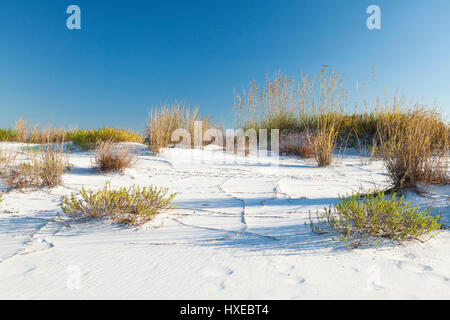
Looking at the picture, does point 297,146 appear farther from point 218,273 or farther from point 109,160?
point 218,273

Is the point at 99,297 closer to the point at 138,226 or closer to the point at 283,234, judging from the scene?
the point at 138,226

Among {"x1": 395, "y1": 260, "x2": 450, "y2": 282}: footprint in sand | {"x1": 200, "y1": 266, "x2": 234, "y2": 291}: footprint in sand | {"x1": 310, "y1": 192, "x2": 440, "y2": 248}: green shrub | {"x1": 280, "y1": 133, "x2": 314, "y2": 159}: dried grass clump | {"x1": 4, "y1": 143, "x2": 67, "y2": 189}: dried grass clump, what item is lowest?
{"x1": 395, "y1": 260, "x2": 450, "y2": 282}: footprint in sand

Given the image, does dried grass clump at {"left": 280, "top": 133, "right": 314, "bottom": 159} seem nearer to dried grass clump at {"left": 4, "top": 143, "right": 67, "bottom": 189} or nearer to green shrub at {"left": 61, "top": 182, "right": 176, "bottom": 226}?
green shrub at {"left": 61, "top": 182, "right": 176, "bottom": 226}

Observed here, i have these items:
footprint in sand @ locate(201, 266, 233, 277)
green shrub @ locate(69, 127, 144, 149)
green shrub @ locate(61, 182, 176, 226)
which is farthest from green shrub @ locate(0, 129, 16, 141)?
footprint in sand @ locate(201, 266, 233, 277)

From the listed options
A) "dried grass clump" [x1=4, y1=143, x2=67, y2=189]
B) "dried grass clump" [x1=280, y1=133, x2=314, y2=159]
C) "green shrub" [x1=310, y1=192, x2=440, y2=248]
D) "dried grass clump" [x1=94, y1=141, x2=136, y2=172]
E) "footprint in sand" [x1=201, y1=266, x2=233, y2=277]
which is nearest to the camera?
"footprint in sand" [x1=201, y1=266, x2=233, y2=277]

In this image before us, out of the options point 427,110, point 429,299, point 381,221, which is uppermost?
point 427,110

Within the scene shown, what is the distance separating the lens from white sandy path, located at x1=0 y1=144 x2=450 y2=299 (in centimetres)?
147

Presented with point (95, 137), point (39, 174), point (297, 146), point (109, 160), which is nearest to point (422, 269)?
point (39, 174)

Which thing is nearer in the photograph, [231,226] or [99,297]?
[99,297]

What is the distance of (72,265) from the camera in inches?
68.7

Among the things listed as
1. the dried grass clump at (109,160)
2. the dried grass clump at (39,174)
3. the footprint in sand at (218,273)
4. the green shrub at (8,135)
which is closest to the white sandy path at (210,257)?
the footprint in sand at (218,273)
